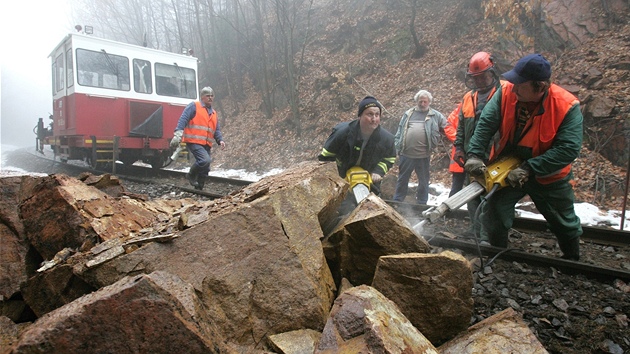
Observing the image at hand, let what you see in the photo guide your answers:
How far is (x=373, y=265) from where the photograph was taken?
2.58 m

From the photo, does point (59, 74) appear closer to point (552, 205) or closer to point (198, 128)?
point (198, 128)

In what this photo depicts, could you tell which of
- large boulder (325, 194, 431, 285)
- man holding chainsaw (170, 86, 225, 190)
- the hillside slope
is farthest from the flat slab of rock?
the hillside slope

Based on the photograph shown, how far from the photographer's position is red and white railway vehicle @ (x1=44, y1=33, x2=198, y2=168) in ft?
29.1

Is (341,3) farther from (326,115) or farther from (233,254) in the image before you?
(233,254)

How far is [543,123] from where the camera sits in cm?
321

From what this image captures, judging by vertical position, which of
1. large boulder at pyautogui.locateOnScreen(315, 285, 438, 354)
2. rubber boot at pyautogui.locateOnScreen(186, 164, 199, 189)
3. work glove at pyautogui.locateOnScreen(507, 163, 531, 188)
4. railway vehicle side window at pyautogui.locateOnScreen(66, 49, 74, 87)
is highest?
railway vehicle side window at pyautogui.locateOnScreen(66, 49, 74, 87)

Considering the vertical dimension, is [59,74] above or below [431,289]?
above

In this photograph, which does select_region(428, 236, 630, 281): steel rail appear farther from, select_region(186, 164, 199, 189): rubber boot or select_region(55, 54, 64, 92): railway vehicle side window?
select_region(55, 54, 64, 92): railway vehicle side window

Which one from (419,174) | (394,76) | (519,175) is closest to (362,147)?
(519,175)

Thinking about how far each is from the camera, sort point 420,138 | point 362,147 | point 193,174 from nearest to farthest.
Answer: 1. point 362,147
2. point 420,138
3. point 193,174

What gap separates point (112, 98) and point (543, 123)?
933 centimetres

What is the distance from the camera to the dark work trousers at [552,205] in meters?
3.42

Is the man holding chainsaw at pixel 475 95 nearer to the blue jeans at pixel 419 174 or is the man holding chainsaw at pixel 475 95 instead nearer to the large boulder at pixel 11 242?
the blue jeans at pixel 419 174

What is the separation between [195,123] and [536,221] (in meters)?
5.65
